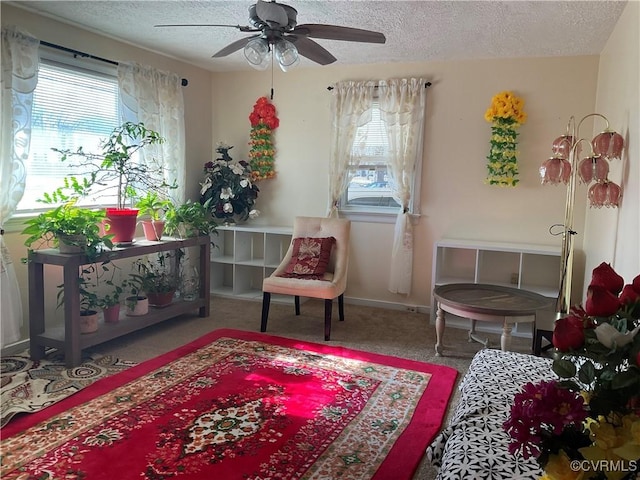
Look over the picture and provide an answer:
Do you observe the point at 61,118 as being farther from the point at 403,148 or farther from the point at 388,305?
the point at 388,305

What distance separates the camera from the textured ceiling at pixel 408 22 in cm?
310

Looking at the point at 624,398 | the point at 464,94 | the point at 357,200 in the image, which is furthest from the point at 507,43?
the point at 624,398

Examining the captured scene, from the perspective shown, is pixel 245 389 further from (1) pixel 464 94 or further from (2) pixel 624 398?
(1) pixel 464 94

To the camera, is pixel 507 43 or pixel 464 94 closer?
pixel 507 43

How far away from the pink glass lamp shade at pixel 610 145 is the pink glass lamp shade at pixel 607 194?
0.57 ft

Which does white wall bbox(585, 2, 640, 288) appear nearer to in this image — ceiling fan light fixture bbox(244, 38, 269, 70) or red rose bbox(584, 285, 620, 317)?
red rose bbox(584, 285, 620, 317)

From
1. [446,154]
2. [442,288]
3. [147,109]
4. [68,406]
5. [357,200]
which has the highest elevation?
[147,109]

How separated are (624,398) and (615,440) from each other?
2.9 inches

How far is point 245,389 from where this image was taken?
2.88 m

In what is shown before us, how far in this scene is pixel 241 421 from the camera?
2.49 meters

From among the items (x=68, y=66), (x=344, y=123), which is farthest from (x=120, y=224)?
(x=344, y=123)

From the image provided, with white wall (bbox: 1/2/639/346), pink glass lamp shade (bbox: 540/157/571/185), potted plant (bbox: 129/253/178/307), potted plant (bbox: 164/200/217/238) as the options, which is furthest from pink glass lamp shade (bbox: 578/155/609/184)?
potted plant (bbox: 129/253/178/307)

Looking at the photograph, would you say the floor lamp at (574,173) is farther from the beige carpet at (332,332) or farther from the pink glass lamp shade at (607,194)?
the beige carpet at (332,332)

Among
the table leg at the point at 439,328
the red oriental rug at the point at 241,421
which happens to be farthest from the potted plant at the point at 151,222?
the table leg at the point at 439,328
